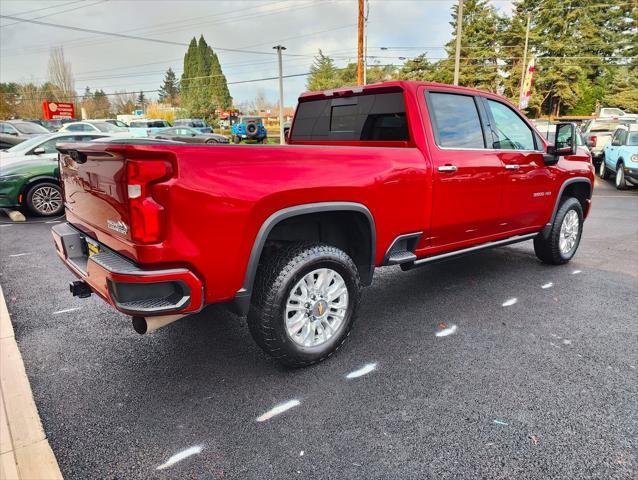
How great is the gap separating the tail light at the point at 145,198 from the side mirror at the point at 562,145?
403cm

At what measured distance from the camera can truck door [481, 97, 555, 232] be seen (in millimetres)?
4223

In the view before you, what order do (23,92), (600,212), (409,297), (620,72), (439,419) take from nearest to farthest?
(439,419) → (409,297) → (600,212) → (620,72) → (23,92)

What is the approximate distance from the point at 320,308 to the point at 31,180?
726 centimetres

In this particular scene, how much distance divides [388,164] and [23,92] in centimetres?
8509

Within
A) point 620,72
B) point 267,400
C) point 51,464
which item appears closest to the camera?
point 51,464

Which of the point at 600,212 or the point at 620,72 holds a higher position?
the point at 620,72

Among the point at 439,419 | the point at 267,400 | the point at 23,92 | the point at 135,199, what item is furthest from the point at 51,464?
the point at 23,92

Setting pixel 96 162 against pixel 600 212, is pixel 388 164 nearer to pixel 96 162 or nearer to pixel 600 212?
pixel 96 162

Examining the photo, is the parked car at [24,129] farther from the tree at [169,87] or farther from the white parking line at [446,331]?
the tree at [169,87]

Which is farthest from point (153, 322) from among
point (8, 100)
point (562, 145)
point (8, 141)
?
point (8, 100)

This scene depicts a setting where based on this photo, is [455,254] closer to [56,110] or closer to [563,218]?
[563,218]

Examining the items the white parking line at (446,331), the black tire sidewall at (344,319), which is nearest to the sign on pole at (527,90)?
the white parking line at (446,331)

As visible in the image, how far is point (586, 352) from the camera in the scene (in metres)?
3.25

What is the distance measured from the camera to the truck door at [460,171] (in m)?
3.61
